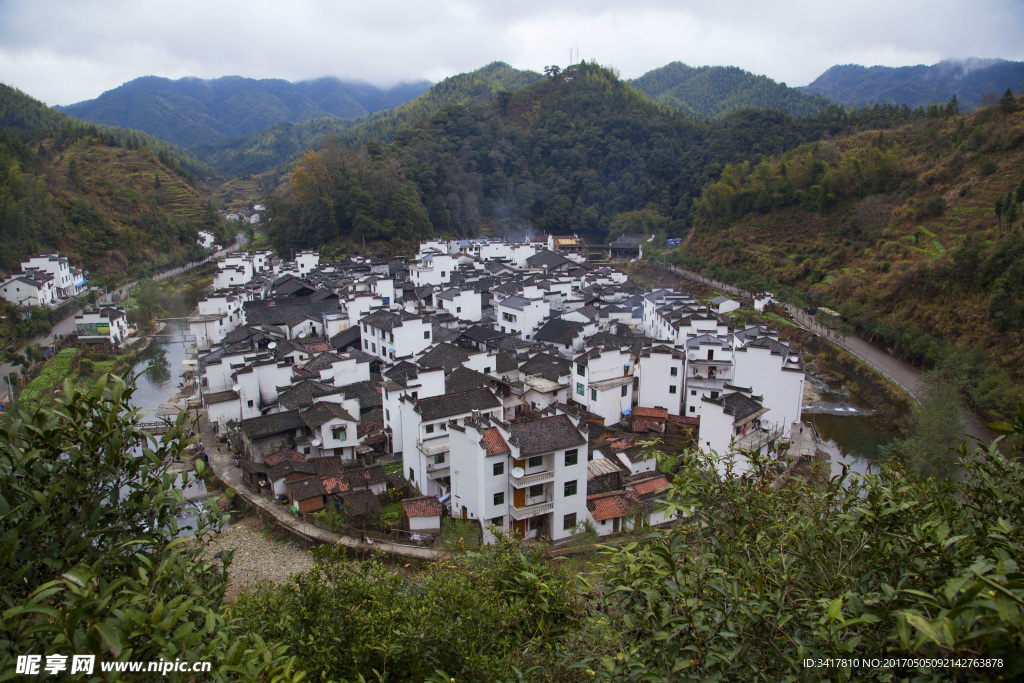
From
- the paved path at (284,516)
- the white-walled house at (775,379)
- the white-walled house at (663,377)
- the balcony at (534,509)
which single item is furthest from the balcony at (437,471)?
the white-walled house at (775,379)

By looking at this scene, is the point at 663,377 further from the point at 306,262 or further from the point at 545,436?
the point at 306,262

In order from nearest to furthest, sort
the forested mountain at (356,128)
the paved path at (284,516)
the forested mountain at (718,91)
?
the paved path at (284,516), the forested mountain at (356,128), the forested mountain at (718,91)

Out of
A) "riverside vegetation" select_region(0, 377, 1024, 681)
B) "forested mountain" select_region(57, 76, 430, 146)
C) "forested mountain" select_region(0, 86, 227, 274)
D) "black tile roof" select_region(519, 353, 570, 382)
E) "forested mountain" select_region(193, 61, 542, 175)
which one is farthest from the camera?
"forested mountain" select_region(57, 76, 430, 146)

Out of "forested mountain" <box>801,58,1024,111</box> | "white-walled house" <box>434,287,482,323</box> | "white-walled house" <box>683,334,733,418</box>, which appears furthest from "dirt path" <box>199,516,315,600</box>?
"forested mountain" <box>801,58,1024,111</box>

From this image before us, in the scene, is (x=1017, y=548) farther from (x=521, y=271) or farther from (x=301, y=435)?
(x=521, y=271)

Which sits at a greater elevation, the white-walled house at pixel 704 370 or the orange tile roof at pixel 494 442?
the orange tile roof at pixel 494 442

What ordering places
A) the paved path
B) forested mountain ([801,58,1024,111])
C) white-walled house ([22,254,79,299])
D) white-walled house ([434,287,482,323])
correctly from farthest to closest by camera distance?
forested mountain ([801,58,1024,111]), white-walled house ([22,254,79,299]), white-walled house ([434,287,482,323]), the paved path

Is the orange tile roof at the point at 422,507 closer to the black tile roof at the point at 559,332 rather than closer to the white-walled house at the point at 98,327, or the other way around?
the black tile roof at the point at 559,332

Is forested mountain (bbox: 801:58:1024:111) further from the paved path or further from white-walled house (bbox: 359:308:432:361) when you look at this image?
the paved path
